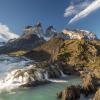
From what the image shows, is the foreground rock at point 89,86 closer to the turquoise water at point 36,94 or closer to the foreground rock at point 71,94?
the foreground rock at point 71,94

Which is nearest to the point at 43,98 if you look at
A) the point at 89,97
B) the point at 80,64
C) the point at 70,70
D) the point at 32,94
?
the point at 32,94

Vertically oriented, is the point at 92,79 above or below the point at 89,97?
above

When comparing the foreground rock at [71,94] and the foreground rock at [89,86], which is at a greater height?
the foreground rock at [89,86]

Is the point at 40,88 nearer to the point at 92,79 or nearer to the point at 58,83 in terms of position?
the point at 58,83

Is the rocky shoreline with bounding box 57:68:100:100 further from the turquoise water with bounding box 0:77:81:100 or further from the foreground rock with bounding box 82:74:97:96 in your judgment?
the turquoise water with bounding box 0:77:81:100

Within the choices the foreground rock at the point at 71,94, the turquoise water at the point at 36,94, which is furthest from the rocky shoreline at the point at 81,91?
the turquoise water at the point at 36,94

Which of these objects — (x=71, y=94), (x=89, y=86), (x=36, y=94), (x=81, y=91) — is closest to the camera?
(x=71, y=94)

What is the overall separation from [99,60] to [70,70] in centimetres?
3497

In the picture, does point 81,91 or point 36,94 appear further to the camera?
point 36,94

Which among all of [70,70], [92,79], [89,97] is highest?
[70,70]

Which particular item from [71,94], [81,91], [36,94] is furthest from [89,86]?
[36,94]

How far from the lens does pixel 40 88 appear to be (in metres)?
115

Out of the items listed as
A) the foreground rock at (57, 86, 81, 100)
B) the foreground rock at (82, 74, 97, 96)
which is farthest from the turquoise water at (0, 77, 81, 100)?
the foreground rock at (82, 74, 97, 96)

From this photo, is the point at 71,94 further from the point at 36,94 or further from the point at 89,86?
the point at 36,94
